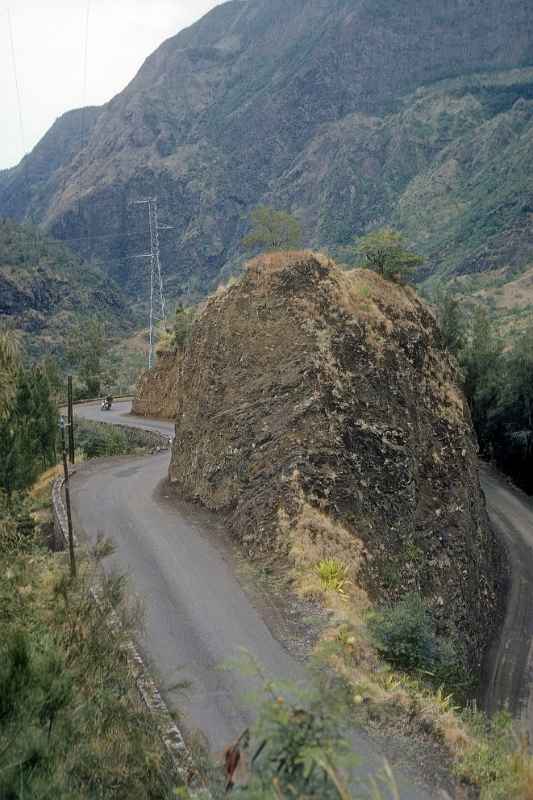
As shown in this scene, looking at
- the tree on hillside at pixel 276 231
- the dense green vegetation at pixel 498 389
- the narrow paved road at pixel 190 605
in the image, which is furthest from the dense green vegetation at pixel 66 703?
the dense green vegetation at pixel 498 389

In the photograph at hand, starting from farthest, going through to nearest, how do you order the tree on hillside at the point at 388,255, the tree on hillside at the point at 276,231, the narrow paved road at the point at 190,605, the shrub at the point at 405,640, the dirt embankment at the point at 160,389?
the dirt embankment at the point at 160,389, the tree on hillside at the point at 388,255, the tree on hillside at the point at 276,231, the shrub at the point at 405,640, the narrow paved road at the point at 190,605

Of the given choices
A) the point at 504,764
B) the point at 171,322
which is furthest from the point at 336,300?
the point at 171,322

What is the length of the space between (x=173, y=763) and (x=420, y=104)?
159212mm

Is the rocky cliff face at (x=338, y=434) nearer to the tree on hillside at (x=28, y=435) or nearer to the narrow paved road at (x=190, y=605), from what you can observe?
the narrow paved road at (x=190, y=605)

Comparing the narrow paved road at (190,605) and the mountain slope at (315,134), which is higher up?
the mountain slope at (315,134)

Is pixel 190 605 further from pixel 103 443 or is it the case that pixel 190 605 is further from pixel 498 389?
pixel 498 389

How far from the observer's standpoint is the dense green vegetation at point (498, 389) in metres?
37.0

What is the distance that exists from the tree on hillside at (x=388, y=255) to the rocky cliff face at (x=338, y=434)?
0.93 meters

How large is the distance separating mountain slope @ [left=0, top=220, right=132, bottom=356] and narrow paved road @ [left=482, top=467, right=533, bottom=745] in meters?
55.9

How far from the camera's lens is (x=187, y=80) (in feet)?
647

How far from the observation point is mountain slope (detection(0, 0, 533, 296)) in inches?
5285

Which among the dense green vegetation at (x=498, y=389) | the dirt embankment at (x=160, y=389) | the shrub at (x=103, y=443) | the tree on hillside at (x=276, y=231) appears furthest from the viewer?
the dirt embankment at (x=160, y=389)

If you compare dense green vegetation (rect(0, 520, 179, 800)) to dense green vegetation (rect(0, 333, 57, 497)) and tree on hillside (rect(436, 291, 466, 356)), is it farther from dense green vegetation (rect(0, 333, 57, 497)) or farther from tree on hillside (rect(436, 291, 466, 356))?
tree on hillside (rect(436, 291, 466, 356))

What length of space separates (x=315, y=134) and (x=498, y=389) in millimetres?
141342
